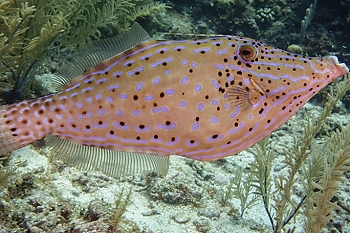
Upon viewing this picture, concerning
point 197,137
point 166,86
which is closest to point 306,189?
point 197,137

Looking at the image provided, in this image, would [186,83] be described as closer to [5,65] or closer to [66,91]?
[66,91]

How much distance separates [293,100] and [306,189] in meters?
2.20

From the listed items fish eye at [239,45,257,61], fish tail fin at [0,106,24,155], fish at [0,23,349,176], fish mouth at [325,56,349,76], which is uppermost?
fish mouth at [325,56,349,76]

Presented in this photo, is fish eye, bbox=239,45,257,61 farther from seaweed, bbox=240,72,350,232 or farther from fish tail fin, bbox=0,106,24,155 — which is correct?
fish tail fin, bbox=0,106,24,155

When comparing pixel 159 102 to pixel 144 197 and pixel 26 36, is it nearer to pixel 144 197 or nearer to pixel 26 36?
pixel 144 197

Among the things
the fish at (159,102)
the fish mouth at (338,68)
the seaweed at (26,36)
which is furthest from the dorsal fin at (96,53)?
the seaweed at (26,36)

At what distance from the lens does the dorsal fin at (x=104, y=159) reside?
1.87m

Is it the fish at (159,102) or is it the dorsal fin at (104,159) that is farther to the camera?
the dorsal fin at (104,159)

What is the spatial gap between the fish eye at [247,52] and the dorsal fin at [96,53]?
0.58m

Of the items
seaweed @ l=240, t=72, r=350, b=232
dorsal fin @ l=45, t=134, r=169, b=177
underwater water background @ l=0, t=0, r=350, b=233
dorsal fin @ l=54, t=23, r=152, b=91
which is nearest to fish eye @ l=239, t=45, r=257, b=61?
underwater water background @ l=0, t=0, r=350, b=233

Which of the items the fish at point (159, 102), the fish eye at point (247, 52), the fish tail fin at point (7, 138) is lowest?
the fish tail fin at point (7, 138)

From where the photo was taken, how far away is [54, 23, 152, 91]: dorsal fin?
6.09ft

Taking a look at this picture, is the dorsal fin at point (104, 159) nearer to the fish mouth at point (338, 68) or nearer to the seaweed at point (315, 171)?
the fish mouth at point (338, 68)

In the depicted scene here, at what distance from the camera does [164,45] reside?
1.81 metres
